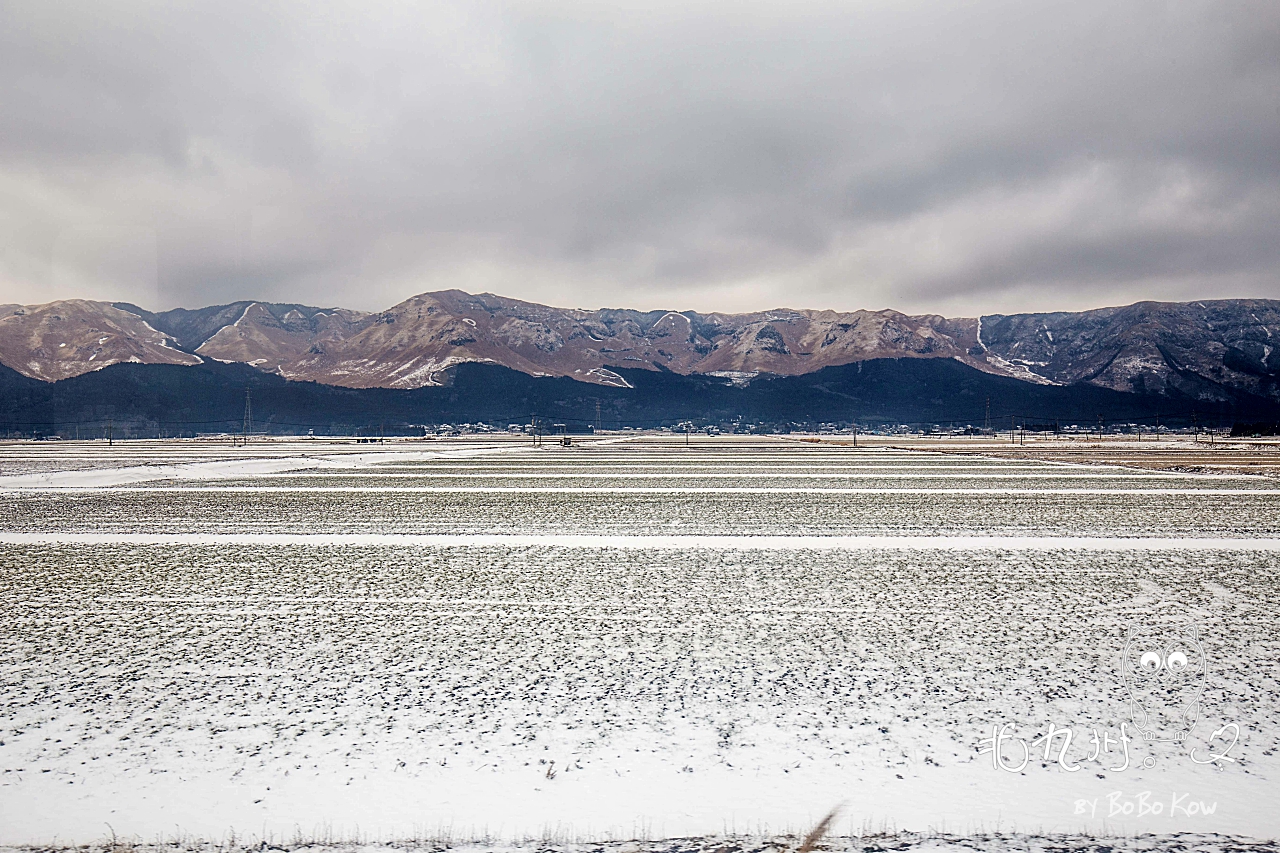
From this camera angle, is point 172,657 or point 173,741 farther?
point 172,657

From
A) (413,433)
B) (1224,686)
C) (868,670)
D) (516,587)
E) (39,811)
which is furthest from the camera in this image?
(413,433)

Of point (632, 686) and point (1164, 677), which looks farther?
point (1164, 677)

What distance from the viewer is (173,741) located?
20.9ft

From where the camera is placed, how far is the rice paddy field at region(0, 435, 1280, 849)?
534cm

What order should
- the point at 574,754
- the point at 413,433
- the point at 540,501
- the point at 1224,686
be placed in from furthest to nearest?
1. the point at 413,433
2. the point at 540,501
3. the point at 1224,686
4. the point at 574,754

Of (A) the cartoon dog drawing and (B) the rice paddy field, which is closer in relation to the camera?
(B) the rice paddy field

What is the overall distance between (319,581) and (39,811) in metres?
7.69

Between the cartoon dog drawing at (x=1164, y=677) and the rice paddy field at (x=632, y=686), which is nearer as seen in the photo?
the rice paddy field at (x=632, y=686)

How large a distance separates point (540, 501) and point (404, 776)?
21.1 metres

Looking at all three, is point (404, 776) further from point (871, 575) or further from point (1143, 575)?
point (1143, 575)

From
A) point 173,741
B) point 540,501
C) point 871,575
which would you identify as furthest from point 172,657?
point 540,501

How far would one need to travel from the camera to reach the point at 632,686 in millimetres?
7711

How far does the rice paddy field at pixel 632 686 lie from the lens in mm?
5340

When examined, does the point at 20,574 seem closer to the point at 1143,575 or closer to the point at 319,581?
the point at 319,581
